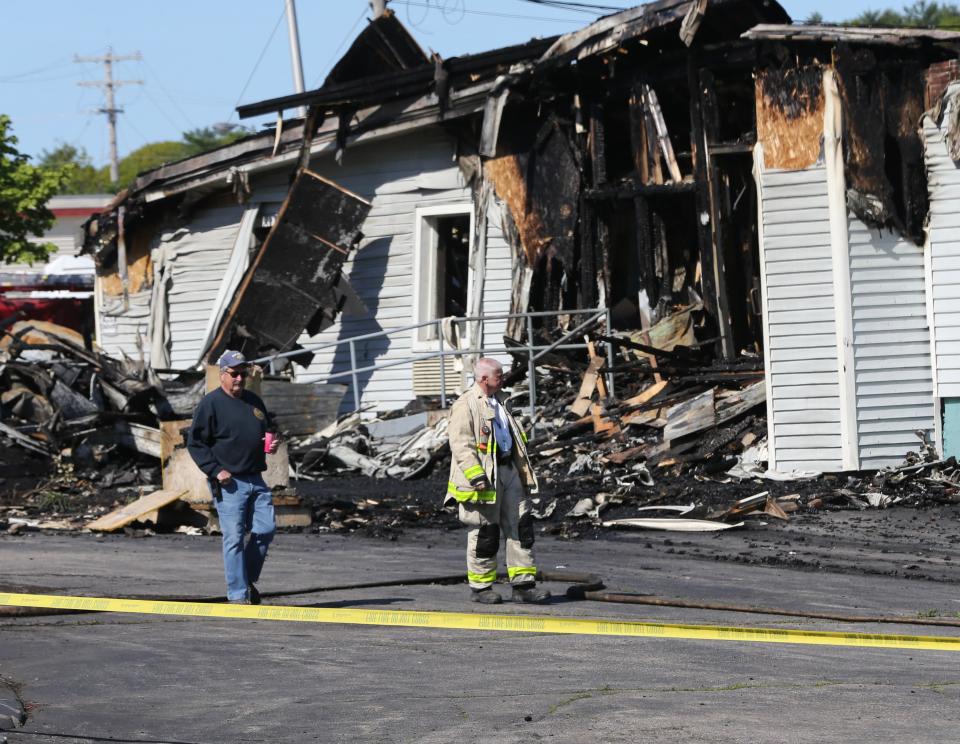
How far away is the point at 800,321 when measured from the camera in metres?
16.8

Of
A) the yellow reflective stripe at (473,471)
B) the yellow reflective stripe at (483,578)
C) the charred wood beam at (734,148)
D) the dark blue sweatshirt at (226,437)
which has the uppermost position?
the charred wood beam at (734,148)

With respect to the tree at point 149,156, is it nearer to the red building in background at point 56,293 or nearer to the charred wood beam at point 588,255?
the red building in background at point 56,293

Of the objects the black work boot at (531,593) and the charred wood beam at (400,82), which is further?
the charred wood beam at (400,82)

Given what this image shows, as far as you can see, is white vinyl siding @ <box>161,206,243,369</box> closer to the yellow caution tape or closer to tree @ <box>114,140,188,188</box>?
the yellow caution tape

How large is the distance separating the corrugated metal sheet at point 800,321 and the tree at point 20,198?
92.9 ft

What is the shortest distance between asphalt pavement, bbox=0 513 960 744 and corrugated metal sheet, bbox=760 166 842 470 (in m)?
3.67

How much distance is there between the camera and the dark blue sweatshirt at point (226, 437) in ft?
33.0

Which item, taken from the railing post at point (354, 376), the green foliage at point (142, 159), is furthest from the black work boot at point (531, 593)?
the green foliage at point (142, 159)

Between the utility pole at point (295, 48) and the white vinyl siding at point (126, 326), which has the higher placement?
the utility pole at point (295, 48)

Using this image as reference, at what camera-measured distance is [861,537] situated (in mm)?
14148

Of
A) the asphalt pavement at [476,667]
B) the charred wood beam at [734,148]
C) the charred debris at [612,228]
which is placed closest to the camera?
the asphalt pavement at [476,667]

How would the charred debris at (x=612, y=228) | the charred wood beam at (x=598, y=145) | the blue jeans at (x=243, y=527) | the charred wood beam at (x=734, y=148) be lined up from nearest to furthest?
the blue jeans at (x=243, y=527) → the charred debris at (x=612, y=228) → the charred wood beam at (x=734, y=148) → the charred wood beam at (x=598, y=145)

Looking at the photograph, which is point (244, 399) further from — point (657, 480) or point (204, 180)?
point (204, 180)

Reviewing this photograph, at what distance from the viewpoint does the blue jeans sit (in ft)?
32.7
